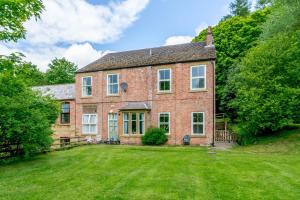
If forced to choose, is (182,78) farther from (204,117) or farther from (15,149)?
(15,149)

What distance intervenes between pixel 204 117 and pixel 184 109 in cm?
168

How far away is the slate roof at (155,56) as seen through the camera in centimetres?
1870

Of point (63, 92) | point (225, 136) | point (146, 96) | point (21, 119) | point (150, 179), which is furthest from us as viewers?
point (63, 92)

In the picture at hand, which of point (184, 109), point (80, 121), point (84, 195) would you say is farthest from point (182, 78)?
point (84, 195)

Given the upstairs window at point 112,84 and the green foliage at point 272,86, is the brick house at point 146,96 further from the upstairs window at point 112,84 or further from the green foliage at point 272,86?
the green foliage at point 272,86

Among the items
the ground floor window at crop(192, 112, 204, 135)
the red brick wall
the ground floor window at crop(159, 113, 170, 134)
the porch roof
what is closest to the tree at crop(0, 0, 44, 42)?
the porch roof

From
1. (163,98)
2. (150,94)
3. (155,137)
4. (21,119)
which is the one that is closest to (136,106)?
(150,94)

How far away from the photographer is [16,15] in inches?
337

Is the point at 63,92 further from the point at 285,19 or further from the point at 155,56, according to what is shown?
the point at 285,19

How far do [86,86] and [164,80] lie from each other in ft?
26.0

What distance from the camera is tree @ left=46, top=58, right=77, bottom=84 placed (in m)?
51.3

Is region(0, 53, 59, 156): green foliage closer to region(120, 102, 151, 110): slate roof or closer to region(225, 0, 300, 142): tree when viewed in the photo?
region(120, 102, 151, 110): slate roof

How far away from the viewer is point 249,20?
3111 cm

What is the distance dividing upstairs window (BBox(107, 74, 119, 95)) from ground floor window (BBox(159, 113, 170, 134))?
4820mm
